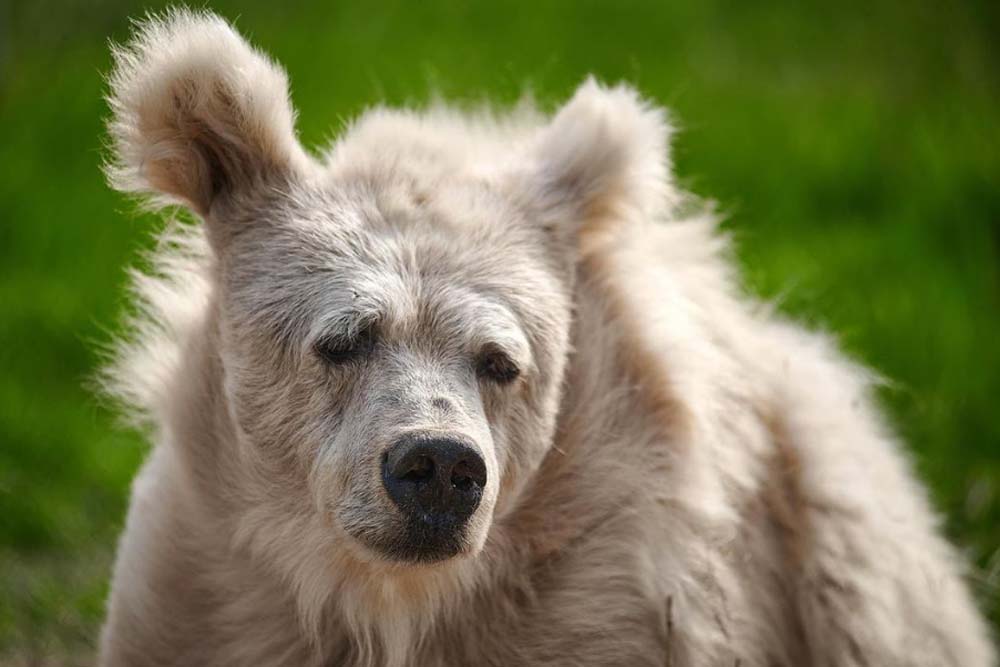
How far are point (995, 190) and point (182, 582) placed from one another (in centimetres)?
601

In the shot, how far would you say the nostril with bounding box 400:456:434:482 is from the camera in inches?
139

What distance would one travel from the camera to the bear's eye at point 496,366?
3834mm

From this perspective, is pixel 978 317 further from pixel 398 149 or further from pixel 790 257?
pixel 398 149

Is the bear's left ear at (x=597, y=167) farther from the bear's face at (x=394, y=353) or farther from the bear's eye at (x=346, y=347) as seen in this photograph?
the bear's eye at (x=346, y=347)

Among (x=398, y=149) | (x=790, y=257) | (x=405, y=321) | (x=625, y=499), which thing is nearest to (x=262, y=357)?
(x=405, y=321)

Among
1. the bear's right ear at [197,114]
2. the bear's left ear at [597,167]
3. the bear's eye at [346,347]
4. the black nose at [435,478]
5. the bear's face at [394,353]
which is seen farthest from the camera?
the bear's left ear at [597,167]

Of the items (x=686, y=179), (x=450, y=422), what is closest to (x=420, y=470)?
(x=450, y=422)

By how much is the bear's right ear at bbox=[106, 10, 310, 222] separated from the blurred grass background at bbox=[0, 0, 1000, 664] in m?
1.02

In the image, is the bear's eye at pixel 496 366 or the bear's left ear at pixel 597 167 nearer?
the bear's eye at pixel 496 366

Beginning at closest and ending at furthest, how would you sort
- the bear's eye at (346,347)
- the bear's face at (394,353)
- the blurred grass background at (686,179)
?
the bear's face at (394,353)
the bear's eye at (346,347)
the blurred grass background at (686,179)

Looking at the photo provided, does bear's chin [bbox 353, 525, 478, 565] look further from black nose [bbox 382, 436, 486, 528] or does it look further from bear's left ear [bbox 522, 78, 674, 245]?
bear's left ear [bbox 522, 78, 674, 245]

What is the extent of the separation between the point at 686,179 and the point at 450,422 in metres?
1.96

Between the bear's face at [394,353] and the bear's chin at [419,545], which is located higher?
the bear's face at [394,353]

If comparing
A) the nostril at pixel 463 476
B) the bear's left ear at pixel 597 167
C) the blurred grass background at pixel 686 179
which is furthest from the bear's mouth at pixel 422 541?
the blurred grass background at pixel 686 179
